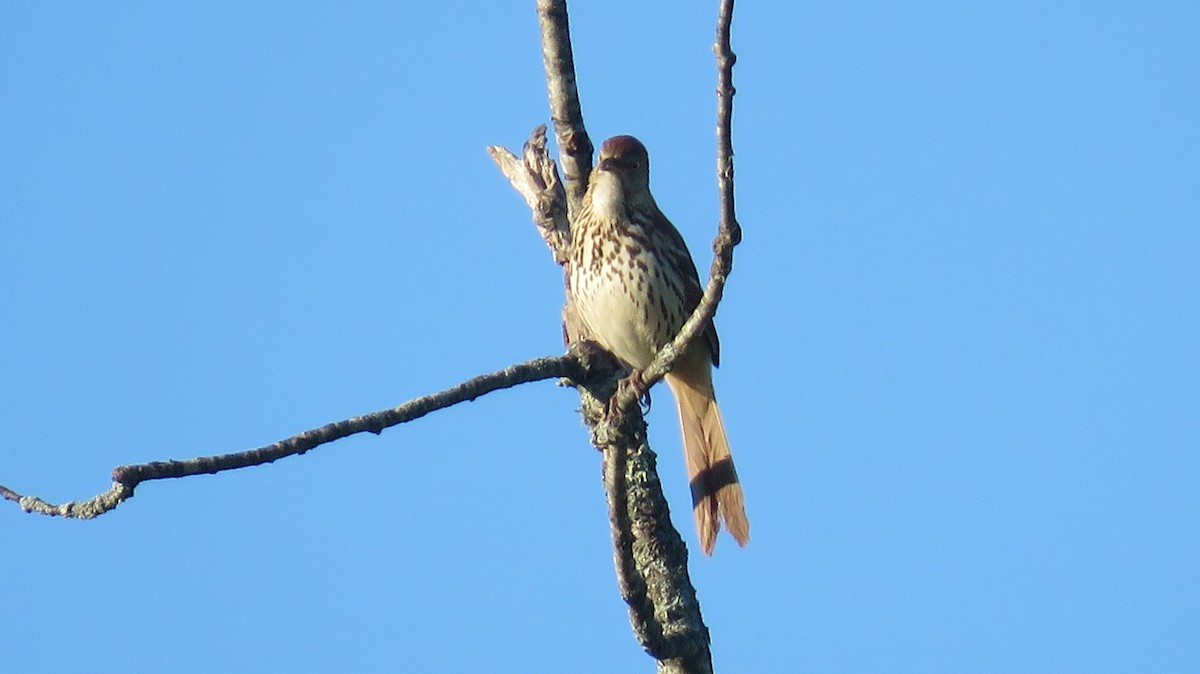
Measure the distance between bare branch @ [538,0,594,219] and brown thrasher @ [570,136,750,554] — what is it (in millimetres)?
98

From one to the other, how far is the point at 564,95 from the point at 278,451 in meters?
2.11

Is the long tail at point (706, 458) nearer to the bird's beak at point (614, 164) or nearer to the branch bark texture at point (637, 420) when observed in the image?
the branch bark texture at point (637, 420)

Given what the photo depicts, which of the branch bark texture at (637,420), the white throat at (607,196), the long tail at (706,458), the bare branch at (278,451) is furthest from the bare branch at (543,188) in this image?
the bare branch at (278,451)

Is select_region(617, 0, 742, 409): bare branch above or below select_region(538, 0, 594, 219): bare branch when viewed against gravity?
below

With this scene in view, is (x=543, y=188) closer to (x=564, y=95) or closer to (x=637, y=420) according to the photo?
(x=564, y=95)

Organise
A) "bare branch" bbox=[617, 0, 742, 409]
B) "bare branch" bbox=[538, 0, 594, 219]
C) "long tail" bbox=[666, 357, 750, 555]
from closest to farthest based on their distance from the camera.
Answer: "bare branch" bbox=[617, 0, 742, 409] < "bare branch" bbox=[538, 0, 594, 219] < "long tail" bbox=[666, 357, 750, 555]

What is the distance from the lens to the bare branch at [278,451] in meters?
3.30

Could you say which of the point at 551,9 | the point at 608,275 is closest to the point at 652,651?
the point at 608,275

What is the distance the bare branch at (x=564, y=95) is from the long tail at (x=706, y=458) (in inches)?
31.2

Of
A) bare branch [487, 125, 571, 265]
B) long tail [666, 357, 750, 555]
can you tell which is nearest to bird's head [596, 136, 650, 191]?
bare branch [487, 125, 571, 265]

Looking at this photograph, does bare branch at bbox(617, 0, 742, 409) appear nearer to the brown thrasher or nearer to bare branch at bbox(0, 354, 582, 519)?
bare branch at bbox(0, 354, 582, 519)

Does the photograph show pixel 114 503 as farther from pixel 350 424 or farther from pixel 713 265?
pixel 713 265

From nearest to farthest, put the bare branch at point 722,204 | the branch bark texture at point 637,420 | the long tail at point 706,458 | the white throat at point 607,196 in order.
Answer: the bare branch at point 722,204 → the branch bark texture at point 637,420 → the long tail at point 706,458 → the white throat at point 607,196

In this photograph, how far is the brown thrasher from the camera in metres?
5.46
